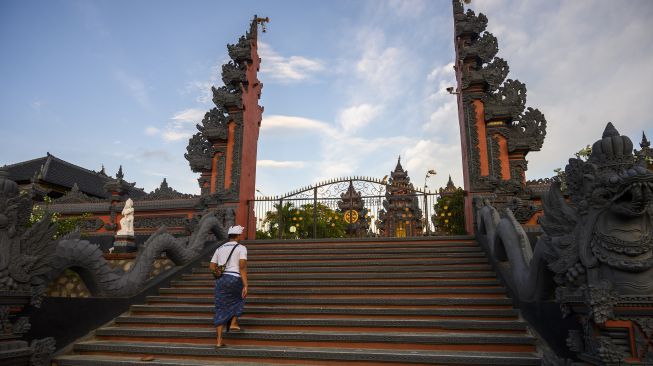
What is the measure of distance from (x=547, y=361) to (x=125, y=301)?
17.6 feet

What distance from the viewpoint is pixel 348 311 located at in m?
5.49

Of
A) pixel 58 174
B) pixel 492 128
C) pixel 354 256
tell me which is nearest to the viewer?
pixel 354 256

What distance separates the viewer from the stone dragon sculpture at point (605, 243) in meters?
2.88

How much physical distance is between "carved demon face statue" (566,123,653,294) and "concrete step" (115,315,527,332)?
193cm

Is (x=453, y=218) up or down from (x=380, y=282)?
up

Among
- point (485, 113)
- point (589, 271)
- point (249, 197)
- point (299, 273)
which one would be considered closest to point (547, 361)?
point (589, 271)

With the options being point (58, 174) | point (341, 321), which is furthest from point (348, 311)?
point (58, 174)

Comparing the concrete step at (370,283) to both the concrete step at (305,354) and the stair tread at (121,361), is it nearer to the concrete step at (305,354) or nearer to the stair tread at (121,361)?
the concrete step at (305,354)

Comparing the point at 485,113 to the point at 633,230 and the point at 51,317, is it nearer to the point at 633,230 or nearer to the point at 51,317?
the point at 633,230

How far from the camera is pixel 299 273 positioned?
7.42 metres

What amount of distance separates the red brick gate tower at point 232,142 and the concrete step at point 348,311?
5.07 meters

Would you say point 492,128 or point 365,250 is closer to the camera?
point 365,250

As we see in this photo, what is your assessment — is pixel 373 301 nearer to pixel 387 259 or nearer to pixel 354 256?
pixel 387 259

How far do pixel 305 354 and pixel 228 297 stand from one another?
1113 millimetres
